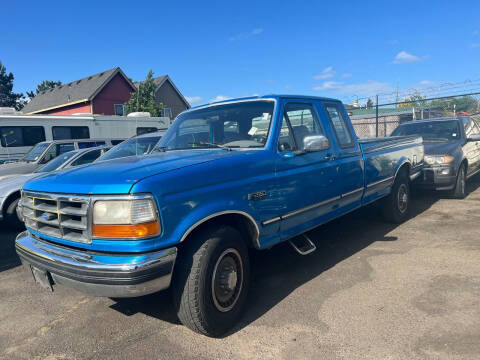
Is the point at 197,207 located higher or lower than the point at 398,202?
higher

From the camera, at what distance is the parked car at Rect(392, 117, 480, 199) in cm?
696

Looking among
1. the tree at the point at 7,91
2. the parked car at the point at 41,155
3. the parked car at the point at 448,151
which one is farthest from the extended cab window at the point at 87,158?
the tree at the point at 7,91

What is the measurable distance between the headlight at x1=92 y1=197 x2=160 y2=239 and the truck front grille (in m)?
0.12

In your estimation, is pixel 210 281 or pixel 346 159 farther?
pixel 346 159

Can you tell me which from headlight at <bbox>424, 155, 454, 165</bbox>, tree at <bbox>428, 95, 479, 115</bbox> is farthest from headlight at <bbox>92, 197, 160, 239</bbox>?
tree at <bbox>428, 95, 479, 115</bbox>

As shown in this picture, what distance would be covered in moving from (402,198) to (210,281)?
431 centimetres

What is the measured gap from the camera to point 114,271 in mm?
2389

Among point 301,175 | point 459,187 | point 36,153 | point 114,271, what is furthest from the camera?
point 36,153

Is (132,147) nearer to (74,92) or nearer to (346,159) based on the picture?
(346,159)

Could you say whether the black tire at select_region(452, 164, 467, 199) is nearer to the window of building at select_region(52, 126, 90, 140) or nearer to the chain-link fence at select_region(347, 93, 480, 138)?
the chain-link fence at select_region(347, 93, 480, 138)

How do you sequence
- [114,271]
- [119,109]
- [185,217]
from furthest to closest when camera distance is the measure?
[119,109] < [185,217] < [114,271]

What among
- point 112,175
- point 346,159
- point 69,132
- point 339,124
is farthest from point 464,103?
point 112,175

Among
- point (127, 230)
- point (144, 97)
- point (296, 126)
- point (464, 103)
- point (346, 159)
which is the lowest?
point (127, 230)

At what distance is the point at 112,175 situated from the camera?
2.60m
